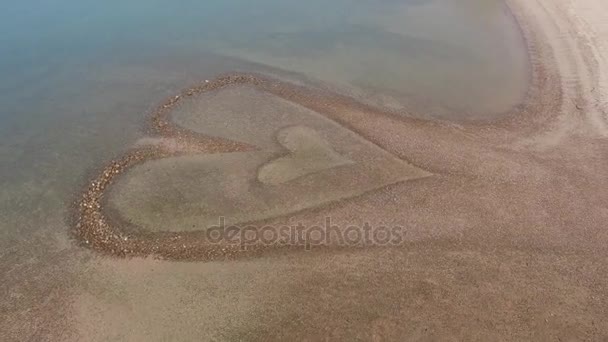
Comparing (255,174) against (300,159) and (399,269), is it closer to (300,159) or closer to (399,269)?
(300,159)

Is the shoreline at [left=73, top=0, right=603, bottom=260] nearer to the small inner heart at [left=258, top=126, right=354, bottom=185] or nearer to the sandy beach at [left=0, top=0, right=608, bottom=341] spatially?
the sandy beach at [left=0, top=0, right=608, bottom=341]

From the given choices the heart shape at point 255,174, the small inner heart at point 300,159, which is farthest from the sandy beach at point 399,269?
the small inner heart at point 300,159

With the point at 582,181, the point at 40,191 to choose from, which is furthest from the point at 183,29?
the point at 582,181

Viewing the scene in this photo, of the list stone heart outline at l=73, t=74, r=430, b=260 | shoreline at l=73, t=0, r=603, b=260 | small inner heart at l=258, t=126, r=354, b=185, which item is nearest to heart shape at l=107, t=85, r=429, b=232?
small inner heart at l=258, t=126, r=354, b=185

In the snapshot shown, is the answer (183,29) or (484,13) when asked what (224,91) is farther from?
(484,13)

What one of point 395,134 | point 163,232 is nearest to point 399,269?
point 395,134
